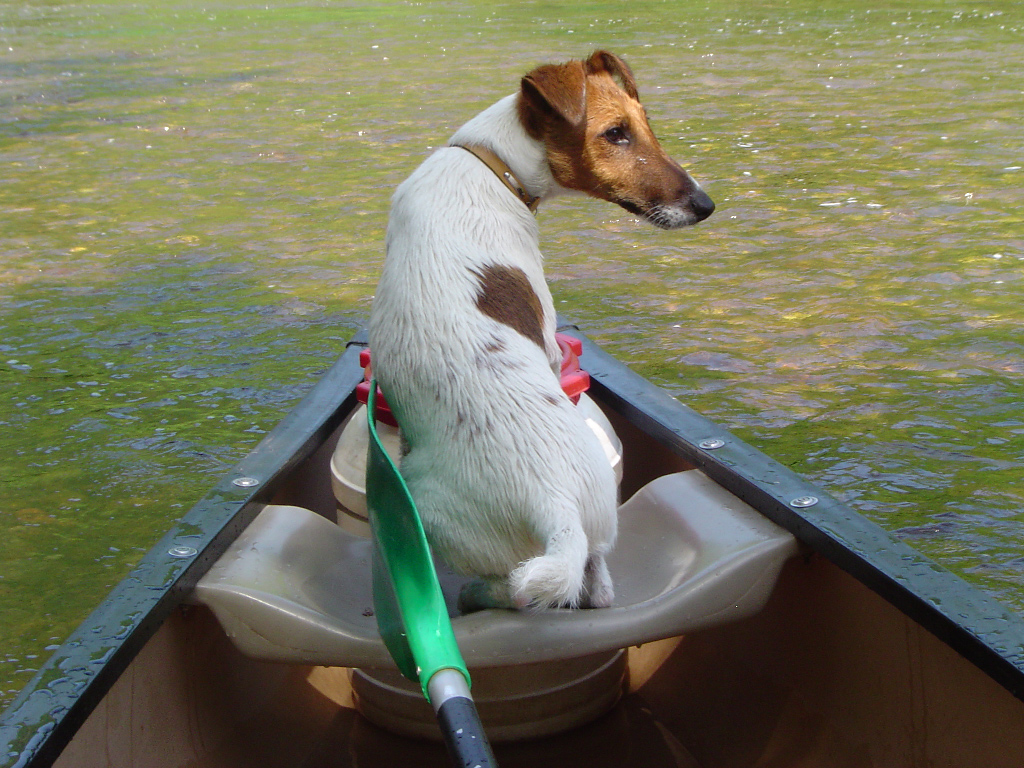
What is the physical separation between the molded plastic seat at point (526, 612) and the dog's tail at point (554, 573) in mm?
171

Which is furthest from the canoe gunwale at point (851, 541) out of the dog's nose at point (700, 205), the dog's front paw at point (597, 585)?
the dog's nose at point (700, 205)

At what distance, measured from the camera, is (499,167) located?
2219 millimetres

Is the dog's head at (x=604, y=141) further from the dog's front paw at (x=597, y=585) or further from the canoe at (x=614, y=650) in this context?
the dog's front paw at (x=597, y=585)

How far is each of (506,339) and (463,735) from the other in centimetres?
76

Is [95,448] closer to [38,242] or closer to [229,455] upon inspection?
[229,455]

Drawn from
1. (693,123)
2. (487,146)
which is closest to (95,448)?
(487,146)

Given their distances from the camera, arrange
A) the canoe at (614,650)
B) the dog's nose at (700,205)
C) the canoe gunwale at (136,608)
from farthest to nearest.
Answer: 1. the dog's nose at (700,205)
2. the canoe at (614,650)
3. the canoe gunwale at (136,608)

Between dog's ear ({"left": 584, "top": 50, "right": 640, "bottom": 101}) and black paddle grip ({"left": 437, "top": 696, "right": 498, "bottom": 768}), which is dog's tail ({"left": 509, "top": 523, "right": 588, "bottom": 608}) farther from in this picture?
dog's ear ({"left": 584, "top": 50, "right": 640, "bottom": 101})

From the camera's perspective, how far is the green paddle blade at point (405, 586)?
163cm

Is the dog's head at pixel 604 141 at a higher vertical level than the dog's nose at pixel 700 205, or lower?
higher

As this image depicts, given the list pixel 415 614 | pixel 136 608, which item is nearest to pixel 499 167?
pixel 415 614

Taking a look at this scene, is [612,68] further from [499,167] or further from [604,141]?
[499,167]

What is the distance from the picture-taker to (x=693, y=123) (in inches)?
368

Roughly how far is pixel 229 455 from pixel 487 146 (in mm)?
2450
